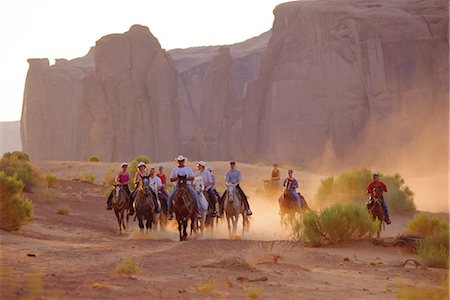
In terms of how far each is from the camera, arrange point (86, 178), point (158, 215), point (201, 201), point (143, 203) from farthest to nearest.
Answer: point (86, 178)
point (158, 215)
point (143, 203)
point (201, 201)

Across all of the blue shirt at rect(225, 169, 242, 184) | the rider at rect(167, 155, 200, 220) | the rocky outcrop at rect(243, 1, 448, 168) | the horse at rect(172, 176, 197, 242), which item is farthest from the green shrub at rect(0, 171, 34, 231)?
the rocky outcrop at rect(243, 1, 448, 168)

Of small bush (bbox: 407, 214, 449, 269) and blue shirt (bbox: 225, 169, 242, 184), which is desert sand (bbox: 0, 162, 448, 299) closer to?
small bush (bbox: 407, 214, 449, 269)

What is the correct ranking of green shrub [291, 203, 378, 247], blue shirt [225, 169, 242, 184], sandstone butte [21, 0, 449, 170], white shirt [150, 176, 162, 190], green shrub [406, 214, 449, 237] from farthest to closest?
1. sandstone butte [21, 0, 449, 170]
2. white shirt [150, 176, 162, 190]
3. blue shirt [225, 169, 242, 184]
4. green shrub [406, 214, 449, 237]
5. green shrub [291, 203, 378, 247]

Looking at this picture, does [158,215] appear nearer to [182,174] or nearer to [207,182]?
[207,182]

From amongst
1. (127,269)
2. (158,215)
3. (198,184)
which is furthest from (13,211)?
(127,269)

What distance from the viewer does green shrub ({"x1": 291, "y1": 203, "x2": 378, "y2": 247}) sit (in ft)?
59.3

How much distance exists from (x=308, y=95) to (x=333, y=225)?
180 ft

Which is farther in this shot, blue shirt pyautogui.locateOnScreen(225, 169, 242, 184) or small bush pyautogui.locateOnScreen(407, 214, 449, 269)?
blue shirt pyautogui.locateOnScreen(225, 169, 242, 184)

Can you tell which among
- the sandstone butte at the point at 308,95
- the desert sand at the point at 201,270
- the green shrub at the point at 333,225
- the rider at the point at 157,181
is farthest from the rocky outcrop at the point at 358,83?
the green shrub at the point at 333,225

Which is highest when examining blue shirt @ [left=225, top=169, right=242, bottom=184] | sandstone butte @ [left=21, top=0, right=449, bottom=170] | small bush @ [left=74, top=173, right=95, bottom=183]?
sandstone butte @ [left=21, top=0, right=449, bottom=170]

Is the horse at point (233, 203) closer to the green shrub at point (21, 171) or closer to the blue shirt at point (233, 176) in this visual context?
the blue shirt at point (233, 176)

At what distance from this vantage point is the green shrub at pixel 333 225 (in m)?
18.1

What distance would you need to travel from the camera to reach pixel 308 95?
7225 centimetres

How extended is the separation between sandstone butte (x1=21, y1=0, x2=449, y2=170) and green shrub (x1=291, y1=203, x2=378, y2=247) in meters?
49.8
